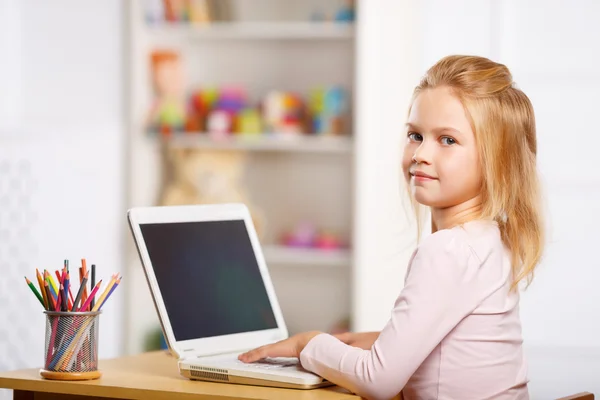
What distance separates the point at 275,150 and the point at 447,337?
253 cm

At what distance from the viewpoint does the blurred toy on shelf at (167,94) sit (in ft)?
12.0

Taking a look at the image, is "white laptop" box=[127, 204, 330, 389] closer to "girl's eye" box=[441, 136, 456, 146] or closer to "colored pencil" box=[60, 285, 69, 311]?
"colored pencil" box=[60, 285, 69, 311]

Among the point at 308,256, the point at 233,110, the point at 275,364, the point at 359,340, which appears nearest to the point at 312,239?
the point at 308,256

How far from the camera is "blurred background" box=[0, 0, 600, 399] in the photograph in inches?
127

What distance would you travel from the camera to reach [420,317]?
4.47ft

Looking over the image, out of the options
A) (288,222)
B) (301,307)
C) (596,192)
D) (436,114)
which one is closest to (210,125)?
(288,222)

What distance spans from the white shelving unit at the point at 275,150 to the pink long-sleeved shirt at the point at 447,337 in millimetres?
2158

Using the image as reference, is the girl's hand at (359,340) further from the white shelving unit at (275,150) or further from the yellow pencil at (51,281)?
the white shelving unit at (275,150)

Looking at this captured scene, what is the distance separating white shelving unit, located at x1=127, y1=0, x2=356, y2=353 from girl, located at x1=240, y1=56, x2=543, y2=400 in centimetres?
211

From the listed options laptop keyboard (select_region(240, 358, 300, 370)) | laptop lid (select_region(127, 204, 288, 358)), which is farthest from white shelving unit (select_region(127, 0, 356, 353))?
laptop keyboard (select_region(240, 358, 300, 370))

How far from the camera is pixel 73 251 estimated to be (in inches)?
146

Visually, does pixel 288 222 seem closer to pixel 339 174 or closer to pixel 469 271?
pixel 339 174

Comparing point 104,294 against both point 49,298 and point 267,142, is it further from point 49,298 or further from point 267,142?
point 267,142

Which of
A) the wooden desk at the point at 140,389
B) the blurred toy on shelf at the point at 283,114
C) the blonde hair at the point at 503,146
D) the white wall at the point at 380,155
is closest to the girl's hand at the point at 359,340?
the wooden desk at the point at 140,389
